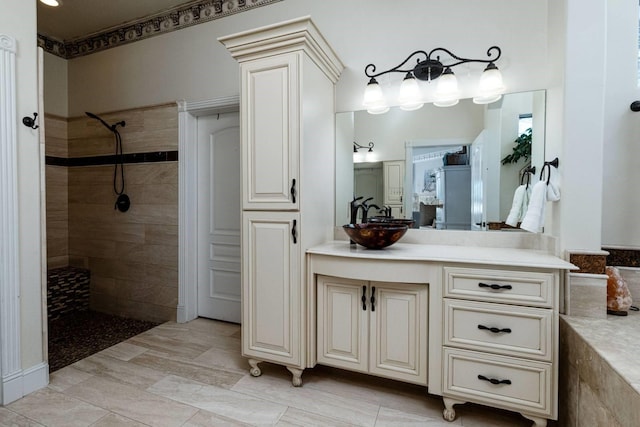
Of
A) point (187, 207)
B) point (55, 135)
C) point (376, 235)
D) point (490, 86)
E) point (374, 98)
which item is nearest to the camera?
point (376, 235)

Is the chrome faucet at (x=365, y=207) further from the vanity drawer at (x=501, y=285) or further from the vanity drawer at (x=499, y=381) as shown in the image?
the vanity drawer at (x=499, y=381)

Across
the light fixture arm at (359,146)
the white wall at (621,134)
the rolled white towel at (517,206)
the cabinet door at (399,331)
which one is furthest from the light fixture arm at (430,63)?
the cabinet door at (399,331)

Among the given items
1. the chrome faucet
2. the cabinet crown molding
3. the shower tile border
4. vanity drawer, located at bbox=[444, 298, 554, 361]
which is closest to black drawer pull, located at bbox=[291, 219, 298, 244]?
the chrome faucet

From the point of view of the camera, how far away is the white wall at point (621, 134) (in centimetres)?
174

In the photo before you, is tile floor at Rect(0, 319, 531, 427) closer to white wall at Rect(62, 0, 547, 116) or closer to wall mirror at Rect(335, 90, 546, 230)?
wall mirror at Rect(335, 90, 546, 230)

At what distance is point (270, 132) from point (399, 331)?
1.39 meters

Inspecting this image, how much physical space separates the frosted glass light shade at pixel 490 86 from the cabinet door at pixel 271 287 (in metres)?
1.42

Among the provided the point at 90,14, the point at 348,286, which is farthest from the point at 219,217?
the point at 90,14

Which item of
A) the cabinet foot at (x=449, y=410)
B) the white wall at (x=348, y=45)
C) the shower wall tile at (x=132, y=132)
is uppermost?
the white wall at (x=348, y=45)

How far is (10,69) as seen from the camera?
68.9 inches

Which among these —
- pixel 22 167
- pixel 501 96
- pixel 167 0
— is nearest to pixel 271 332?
pixel 22 167

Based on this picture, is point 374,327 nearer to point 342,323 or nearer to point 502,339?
point 342,323

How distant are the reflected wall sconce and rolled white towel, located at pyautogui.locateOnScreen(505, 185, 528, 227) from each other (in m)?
0.61

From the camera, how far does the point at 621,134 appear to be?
177 cm
